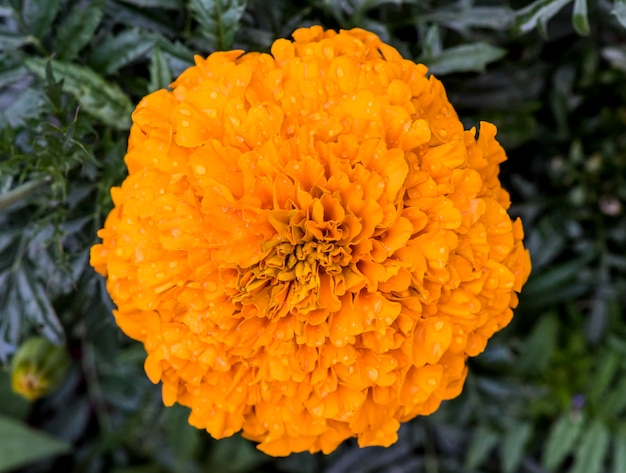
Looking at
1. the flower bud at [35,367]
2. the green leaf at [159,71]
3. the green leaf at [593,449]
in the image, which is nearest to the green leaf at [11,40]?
the green leaf at [159,71]

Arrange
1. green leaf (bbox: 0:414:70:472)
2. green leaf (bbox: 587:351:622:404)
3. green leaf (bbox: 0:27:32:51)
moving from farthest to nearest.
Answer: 1. green leaf (bbox: 0:414:70:472)
2. green leaf (bbox: 587:351:622:404)
3. green leaf (bbox: 0:27:32:51)

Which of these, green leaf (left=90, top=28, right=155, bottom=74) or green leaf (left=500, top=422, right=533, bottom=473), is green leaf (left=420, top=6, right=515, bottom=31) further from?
green leaf (left=500, top=422, right=533, bottom=473)

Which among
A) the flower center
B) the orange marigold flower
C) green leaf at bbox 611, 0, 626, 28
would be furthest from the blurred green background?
the flower center

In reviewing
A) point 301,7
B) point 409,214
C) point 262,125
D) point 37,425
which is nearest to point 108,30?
point 301,7

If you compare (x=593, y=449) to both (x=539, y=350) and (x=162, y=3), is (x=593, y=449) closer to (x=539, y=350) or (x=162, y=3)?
(x=539, y=350)

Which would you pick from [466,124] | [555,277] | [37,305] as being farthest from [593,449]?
[37,305]

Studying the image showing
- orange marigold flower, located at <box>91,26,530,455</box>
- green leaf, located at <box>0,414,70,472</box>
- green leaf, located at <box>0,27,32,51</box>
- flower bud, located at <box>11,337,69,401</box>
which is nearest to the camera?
orange marigold flower, located at <box>91,26,530,455</box>

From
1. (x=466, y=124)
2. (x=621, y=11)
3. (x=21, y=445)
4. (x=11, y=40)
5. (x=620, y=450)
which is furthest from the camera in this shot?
(x=21, y=445)

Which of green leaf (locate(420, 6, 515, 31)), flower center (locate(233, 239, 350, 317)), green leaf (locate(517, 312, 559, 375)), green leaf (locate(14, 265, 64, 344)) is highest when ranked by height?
green leaf (locate(420, 6, 515, 31))

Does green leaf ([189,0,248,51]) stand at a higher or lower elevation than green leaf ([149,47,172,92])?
higher
